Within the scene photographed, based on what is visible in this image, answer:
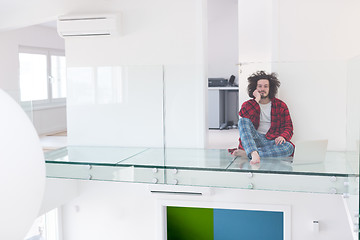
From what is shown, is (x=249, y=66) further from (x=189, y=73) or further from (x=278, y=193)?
(x=278, y=193)

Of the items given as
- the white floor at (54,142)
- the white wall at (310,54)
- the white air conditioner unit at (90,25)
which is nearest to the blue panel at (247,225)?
the white wall at (310,54)

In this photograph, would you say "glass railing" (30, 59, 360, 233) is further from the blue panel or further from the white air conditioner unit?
the blue panel

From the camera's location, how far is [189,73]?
16.8ft

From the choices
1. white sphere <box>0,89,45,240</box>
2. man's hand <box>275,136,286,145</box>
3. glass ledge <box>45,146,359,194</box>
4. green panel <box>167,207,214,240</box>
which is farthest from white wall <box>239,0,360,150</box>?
white sphere <box>0,89,45,240</box>

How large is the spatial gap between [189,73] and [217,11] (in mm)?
5158

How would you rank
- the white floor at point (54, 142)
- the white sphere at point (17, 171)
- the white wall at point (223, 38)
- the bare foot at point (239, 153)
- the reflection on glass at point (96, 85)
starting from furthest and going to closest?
the white wall at point (223, 38)
the white floor at point (54, 142)
the reflection on glass at point (96, 85)
the bare foot at point (239, 153)
the white sphere at point (17, 171)

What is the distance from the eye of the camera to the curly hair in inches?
194

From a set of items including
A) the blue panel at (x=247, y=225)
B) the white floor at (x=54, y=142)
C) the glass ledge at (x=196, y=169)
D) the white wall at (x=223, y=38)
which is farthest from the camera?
the white wall at (x=223, y=38)

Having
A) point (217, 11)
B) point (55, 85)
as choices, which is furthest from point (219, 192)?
point (217, 11)

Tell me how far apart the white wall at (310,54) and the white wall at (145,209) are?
1.45m

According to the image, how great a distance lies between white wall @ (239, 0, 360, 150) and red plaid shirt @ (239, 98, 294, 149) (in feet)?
0.21

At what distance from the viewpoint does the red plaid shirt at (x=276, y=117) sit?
4.93 m

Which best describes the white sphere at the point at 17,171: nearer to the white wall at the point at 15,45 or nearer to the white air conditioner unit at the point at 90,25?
the white air conditioner unit at the point at 90,25

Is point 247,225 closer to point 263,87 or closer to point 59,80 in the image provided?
point 263,87
